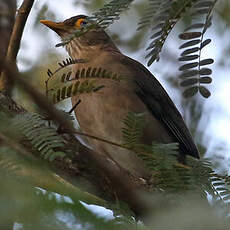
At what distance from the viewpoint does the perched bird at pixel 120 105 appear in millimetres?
4141

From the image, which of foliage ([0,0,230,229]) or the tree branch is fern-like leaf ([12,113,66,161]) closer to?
foliage ([0,0,230,229])

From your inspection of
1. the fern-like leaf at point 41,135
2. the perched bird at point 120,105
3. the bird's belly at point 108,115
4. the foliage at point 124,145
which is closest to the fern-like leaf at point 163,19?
the foliage at point 124,145

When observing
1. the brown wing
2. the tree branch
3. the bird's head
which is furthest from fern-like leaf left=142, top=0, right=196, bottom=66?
the bird's head

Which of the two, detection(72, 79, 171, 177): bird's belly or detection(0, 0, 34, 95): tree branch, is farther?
detection(72, 79, 171, 177): bird's belly

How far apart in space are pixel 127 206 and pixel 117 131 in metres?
1.78

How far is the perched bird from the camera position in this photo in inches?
163

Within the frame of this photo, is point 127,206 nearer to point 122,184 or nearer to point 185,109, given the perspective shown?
point 122,184

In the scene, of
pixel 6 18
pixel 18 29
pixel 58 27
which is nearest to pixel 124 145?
pixel 18 29

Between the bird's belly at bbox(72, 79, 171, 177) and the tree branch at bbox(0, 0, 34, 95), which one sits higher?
the tree branch at bbox(0, 0, 34, 95)

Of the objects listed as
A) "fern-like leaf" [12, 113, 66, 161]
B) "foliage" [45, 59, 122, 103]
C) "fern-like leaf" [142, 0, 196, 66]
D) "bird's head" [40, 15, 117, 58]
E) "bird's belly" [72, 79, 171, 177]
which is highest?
"fern-like leaf" [142, 0, 196, 66]

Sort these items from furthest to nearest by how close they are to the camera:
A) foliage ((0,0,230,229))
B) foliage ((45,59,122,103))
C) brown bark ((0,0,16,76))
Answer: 1. brown bark ((0,0,16,76))
2. foliage ((45,59,122,103))
3. foliage ((0,0,230,229))

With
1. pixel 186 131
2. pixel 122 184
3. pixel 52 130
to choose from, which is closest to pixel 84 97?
pixel 186 131

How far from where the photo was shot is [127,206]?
2229mm

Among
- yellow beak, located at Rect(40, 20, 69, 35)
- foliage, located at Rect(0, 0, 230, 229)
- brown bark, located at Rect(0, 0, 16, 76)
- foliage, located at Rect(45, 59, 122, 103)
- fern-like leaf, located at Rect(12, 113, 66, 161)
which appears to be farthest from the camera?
yellow beak, located at Rect(40, 20, 69, 35)
